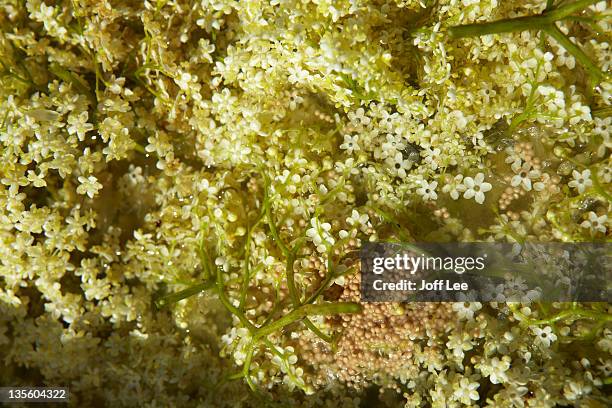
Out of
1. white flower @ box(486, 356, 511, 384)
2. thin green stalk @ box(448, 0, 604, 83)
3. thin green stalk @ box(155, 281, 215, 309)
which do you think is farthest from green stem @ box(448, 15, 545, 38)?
thin green stalk @ box(155, 281, 215, 309)

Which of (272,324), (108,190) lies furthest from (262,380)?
(108,190)

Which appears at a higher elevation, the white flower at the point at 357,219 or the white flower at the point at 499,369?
the white flower at the point at 357,219

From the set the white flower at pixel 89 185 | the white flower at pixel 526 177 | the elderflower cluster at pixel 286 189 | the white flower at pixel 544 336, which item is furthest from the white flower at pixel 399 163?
A: the white flower at pixel 89 185

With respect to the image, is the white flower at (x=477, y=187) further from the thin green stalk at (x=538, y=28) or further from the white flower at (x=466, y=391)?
the white flower at (x=466, y=391)

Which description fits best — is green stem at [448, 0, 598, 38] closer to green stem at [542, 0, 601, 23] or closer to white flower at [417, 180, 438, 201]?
green stem at [542, 0, 601, 23]

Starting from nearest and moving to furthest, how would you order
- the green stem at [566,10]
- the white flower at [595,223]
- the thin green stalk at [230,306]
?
the green stem at [566,10], the white flower at [595,223], the thin green stalk at [230,306]

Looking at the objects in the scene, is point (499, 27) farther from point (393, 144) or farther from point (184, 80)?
point (184, 80)

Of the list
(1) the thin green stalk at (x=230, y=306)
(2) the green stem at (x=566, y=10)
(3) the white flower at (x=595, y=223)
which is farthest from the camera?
(1) the thin green stalk at (x=230, y=306)

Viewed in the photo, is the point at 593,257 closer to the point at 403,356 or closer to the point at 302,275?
the point at 403,356
